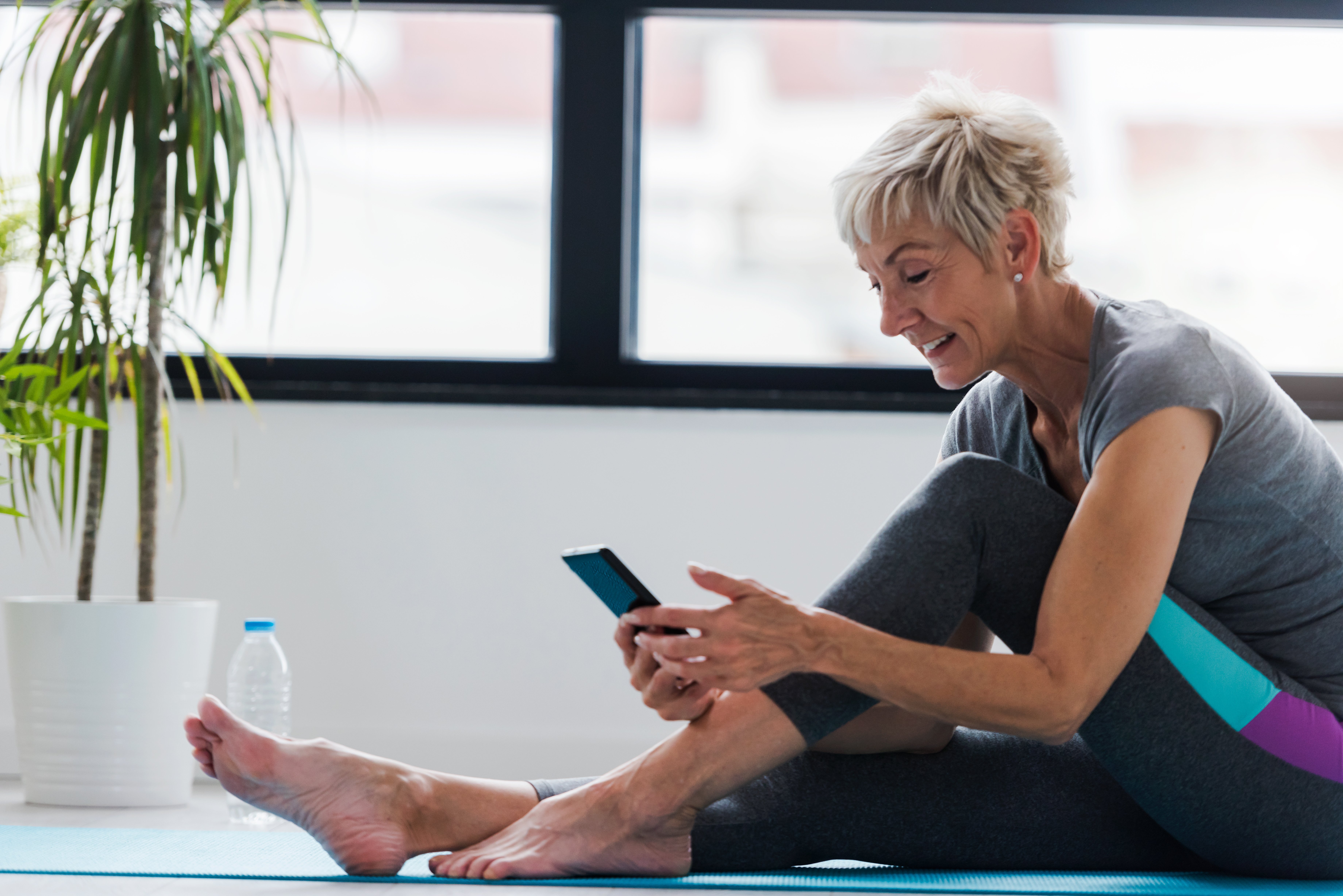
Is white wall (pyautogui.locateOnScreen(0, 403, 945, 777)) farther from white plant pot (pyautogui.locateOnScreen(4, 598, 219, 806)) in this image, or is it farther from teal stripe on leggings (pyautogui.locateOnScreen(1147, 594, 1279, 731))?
teal stripe on leggings (pyautogui.locateOnScreen(1147, 594, 1279, 731))

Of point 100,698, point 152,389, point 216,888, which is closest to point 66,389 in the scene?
point 152,389

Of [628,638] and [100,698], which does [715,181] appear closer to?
[100,698]

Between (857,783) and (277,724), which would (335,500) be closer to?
(277,724)

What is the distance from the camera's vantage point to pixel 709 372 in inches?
103

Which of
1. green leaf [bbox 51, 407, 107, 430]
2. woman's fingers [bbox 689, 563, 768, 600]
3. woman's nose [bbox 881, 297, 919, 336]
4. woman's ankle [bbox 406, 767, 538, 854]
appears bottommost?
woman's ankle [bbox 406, 767, 538, 854]

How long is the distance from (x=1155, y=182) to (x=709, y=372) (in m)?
0.98

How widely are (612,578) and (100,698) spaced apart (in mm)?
1221

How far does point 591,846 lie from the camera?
4.09ft

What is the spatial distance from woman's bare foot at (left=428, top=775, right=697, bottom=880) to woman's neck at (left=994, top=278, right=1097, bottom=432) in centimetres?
56

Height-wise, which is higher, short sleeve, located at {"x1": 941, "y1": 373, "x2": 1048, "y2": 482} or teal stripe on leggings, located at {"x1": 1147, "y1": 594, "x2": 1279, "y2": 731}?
short sleeve, located at {"x1": 941, "y1": 373, "x2": 1048, "y2": 482}

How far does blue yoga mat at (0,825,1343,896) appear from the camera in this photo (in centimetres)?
125

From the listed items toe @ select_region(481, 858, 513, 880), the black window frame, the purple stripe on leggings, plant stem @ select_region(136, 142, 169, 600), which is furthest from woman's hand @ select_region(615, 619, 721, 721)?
the black window frame

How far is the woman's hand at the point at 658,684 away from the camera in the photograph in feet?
3.84

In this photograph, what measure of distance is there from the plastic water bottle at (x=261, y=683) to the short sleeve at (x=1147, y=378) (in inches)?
60.6
